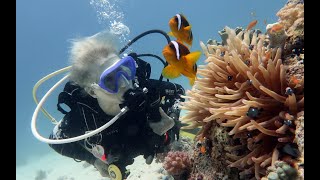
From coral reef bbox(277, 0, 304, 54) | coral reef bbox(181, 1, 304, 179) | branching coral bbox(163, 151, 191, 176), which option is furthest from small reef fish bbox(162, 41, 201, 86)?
branching coral bbox(163, 151, 191, 176)

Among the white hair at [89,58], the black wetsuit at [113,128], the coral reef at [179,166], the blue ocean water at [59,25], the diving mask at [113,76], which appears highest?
the blue ocean water at [59,25]

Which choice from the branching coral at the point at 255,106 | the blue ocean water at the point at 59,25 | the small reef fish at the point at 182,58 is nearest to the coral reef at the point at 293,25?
the branching coral at the point at 255,106

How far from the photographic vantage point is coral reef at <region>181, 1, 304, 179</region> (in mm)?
2314

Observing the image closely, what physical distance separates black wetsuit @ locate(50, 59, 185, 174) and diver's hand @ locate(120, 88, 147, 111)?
0.22 meters

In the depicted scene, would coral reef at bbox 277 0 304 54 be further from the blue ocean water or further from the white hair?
the blue ocean water

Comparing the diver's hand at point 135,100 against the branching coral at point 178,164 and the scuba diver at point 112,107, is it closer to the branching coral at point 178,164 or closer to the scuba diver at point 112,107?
the scuba diver at point 112,107

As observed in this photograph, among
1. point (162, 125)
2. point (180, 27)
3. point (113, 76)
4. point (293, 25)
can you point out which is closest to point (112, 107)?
point (113, 76)

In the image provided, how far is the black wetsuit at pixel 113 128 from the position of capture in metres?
4.23

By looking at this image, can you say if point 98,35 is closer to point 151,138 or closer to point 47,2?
point 151,138

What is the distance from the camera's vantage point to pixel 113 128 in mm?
4293

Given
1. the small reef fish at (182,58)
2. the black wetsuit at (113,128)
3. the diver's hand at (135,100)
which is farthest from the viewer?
the black wetsuit at (113,128)

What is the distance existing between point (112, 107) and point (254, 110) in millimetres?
2451

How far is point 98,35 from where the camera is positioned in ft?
16.4

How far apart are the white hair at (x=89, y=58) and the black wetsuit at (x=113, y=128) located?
22 cm
